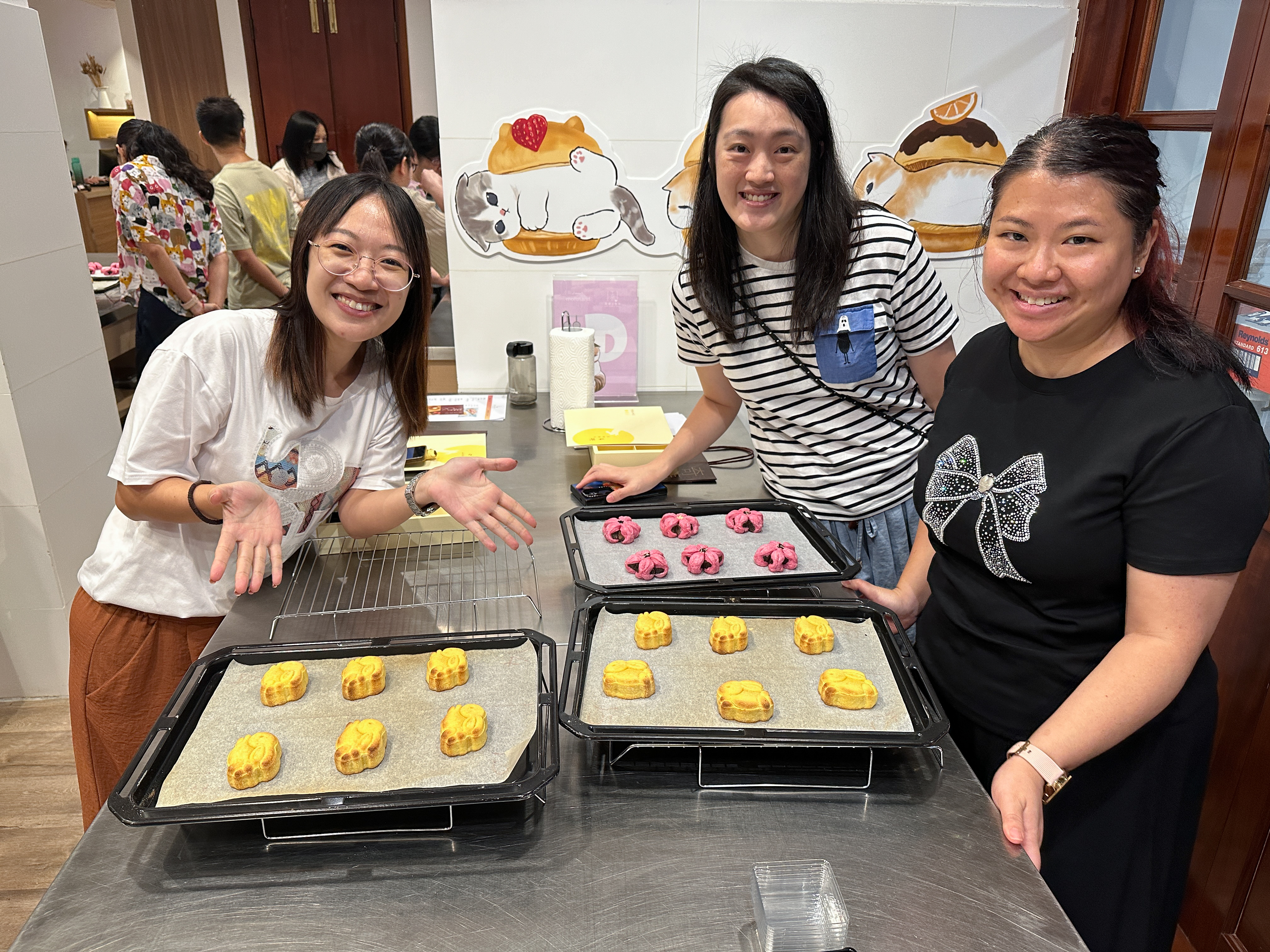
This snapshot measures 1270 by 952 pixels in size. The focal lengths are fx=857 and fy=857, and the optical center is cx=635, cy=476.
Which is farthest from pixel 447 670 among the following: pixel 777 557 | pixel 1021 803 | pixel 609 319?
pixel 609 319

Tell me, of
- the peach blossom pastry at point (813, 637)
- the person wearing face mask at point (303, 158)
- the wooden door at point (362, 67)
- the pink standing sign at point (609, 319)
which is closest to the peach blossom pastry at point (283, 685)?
the peach blossom pastry at point (813, 637)

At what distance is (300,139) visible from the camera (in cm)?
401

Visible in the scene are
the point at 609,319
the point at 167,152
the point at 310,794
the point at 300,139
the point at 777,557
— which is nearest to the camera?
the point at 310,794

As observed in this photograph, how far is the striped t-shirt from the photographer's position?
1.53 m

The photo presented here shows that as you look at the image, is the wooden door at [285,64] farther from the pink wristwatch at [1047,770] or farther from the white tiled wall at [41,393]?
the pink wristwatch at [1047,770]

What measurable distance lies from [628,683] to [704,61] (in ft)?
6.01

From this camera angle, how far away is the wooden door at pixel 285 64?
4.93 m

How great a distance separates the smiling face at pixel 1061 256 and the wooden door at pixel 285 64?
4.95m

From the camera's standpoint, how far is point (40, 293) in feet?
7.74

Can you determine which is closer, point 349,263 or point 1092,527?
point 1092,527

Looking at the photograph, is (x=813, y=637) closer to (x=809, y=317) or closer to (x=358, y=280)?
(x=809, y=317)

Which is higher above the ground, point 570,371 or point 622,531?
point 570,371

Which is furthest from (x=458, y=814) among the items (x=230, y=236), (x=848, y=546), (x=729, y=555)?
(x=230, y=236)

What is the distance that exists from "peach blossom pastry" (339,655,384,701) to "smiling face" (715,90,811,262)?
36.1 inches
